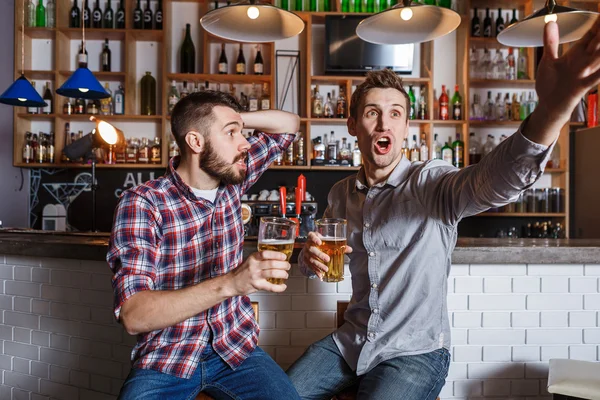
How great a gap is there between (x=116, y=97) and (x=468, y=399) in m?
3.83

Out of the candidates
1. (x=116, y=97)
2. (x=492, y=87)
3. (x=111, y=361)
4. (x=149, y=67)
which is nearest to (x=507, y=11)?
(x=492, y=87)

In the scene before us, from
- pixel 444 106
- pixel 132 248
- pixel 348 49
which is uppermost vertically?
pixel 348 49

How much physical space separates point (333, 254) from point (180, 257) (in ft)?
1.64

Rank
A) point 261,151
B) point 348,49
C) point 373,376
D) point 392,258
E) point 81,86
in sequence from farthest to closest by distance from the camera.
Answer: point 348,49 < point 81,86 < point 261,151 < point 392,258 < point 373,376

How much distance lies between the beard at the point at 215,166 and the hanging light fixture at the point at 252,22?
2.67 feet

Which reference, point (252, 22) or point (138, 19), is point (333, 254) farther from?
point (138, 19)

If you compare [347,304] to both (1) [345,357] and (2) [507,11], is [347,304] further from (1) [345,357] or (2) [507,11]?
(2) [507,11]

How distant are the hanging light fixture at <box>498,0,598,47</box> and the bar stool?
52.0 inches

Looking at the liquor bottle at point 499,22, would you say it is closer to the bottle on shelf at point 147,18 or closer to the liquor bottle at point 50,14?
the bottle on shelf at point 147,18

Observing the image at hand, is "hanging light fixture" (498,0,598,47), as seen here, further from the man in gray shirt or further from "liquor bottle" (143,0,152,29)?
"liquor bottle" (143,0,152,29)

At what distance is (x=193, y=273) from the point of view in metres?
1.61

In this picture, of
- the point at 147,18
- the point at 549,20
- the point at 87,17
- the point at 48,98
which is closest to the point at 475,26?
the point at 549,20

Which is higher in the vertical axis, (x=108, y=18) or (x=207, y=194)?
(x=108, y=18)

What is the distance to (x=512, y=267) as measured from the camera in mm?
2168
